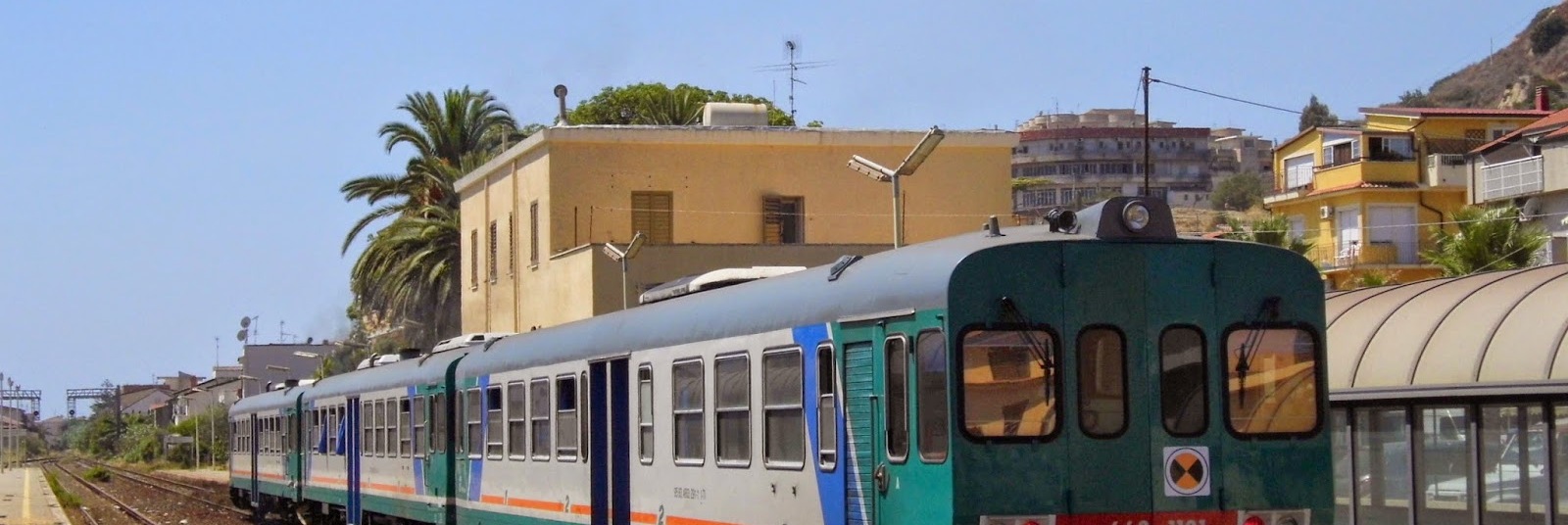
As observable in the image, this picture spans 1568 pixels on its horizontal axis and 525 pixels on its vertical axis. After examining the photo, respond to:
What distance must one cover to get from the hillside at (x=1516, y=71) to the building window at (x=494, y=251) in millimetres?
87476

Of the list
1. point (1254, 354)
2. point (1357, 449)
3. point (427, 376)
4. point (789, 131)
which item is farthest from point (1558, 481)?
point (789, 131)

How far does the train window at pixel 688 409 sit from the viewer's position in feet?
43.3

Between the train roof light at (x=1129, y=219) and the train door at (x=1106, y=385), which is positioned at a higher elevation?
the train roof light at (x=1129, y=219)

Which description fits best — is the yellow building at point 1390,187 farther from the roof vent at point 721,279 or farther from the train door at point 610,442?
the train door at point 610,442

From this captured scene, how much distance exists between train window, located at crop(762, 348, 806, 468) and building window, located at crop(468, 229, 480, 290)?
113 ft

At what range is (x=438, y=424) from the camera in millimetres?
20891

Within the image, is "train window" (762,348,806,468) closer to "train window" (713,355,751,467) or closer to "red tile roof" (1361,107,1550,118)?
"train window" (713,355,751,467)

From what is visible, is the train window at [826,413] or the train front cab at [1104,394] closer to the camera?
the train front cab at [1104,394]

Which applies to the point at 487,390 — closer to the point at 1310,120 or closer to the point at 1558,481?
the point at 1558,481

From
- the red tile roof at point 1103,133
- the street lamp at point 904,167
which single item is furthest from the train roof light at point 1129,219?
the red tile roof at point 1103,133

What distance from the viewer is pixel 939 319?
9797 mm

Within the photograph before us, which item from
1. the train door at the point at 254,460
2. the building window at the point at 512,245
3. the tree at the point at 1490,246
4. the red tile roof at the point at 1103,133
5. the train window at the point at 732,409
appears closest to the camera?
the train window at the point at 732,409

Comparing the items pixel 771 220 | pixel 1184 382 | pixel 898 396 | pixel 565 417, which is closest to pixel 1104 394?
pixel 1184 382

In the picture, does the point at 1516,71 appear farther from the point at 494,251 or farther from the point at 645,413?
the point at 645,413
